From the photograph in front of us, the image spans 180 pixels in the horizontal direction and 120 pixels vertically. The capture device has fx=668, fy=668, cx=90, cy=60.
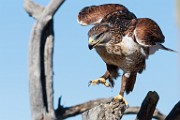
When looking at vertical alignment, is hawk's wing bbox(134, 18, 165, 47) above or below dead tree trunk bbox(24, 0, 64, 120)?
above

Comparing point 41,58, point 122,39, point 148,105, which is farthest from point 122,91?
point 41,58

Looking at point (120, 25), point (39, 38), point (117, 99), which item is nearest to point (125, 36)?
point (120, 25)

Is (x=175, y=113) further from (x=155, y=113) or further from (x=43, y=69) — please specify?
(x=43, y=69)

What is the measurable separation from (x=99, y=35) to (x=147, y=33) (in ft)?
1.24

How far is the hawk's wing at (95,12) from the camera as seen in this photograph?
16.3 feet

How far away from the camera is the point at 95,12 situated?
5.03 meters

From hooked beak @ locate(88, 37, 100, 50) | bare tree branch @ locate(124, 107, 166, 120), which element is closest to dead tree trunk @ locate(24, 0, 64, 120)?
bare tree branch @ locate(124, 107, 166, 120)

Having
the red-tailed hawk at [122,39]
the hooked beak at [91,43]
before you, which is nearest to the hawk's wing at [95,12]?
the red-tailed hawk at [122,39]

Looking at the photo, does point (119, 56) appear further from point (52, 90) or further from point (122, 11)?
point (52, 90)

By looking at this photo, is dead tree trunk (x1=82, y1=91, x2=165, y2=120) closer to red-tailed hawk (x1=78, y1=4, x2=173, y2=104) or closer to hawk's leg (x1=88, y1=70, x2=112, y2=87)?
red-tailed hawk (x1=78, y1=4, x2=173, y2=104)

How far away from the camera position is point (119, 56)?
4.85 metres

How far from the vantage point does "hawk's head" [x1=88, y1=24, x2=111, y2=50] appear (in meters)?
4.61

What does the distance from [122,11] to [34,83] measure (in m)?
4.78

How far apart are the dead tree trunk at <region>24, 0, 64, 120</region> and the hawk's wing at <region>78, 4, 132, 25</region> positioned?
451cm
